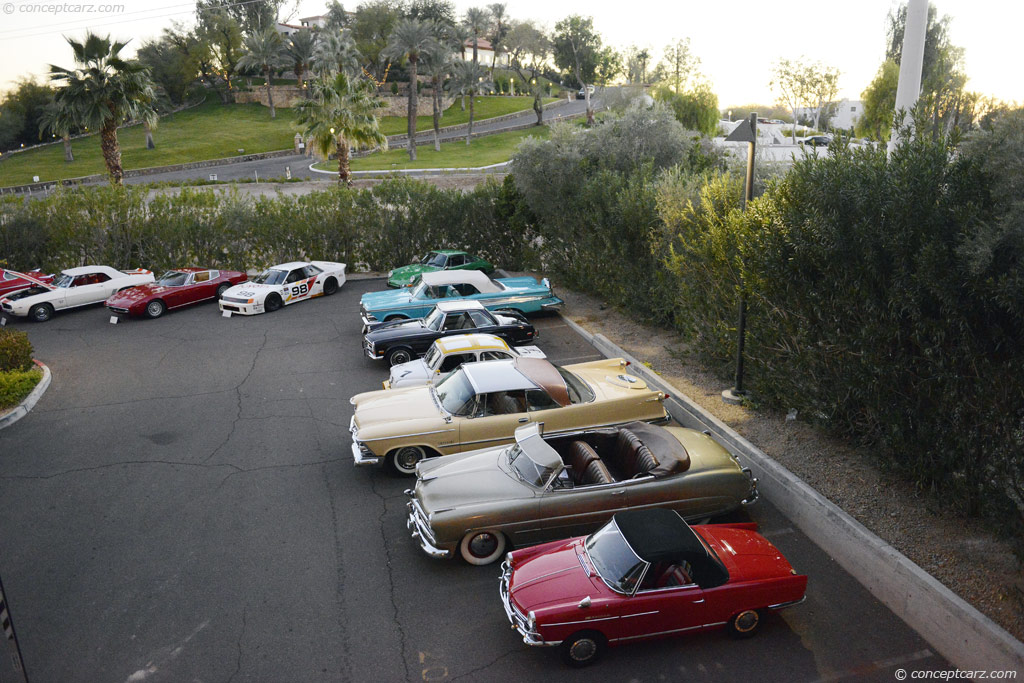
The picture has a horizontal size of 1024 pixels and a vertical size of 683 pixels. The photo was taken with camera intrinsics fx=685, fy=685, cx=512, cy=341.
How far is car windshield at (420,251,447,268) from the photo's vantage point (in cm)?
2106

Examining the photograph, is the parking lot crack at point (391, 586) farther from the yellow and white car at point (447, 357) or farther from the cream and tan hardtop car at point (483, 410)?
the yellow and white car at point (447, 357)

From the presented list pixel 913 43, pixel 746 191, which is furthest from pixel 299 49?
pixel 746 191

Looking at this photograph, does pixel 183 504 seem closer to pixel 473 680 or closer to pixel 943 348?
pixel 473 680

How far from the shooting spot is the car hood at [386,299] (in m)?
15.9

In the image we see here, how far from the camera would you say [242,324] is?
701 inches

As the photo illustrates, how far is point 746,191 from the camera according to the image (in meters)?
10.7

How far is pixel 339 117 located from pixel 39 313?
1691 centimetres

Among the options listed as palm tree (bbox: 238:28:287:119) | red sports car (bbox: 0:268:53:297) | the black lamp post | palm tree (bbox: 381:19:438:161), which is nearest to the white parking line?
the black lamp post

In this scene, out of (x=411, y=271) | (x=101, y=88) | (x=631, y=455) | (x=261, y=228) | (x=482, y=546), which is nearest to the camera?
(x=482, y=546)

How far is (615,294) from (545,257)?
520cm

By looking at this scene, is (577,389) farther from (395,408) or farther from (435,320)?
(435,320)

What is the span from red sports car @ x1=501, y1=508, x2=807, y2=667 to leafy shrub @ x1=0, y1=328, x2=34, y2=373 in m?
12.5

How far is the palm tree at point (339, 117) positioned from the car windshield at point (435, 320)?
20321 mm

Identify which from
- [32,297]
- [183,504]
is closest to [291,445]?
[183,504]
